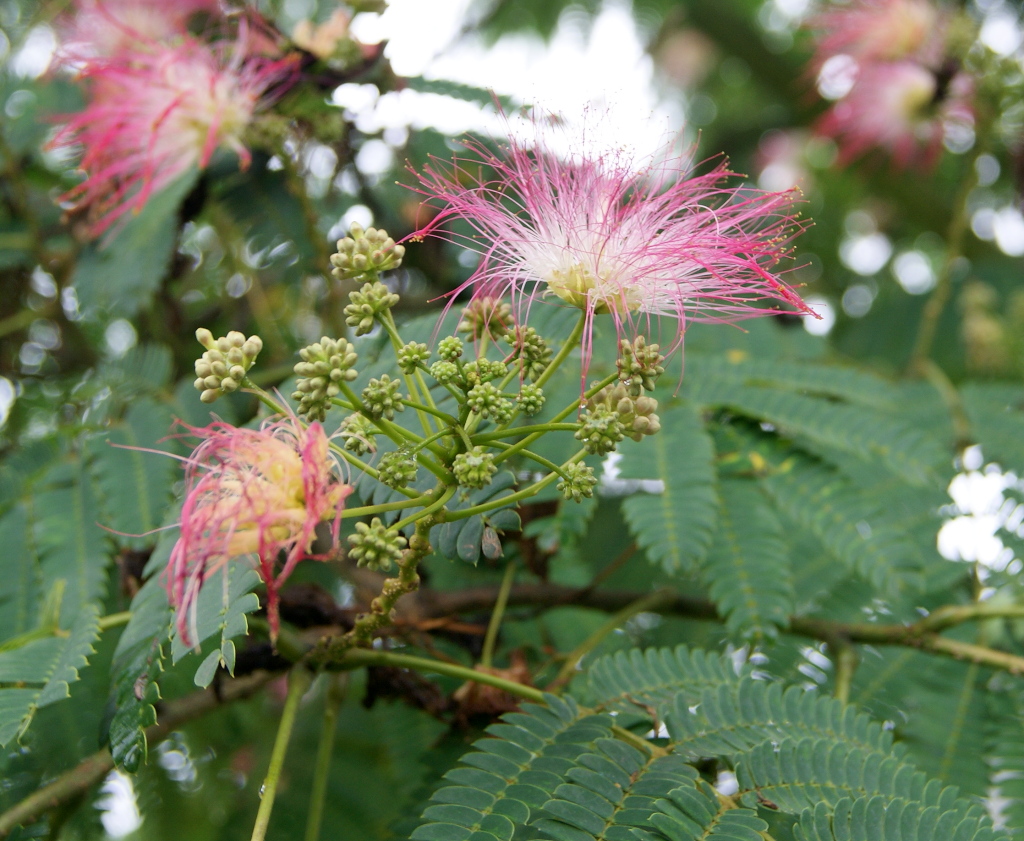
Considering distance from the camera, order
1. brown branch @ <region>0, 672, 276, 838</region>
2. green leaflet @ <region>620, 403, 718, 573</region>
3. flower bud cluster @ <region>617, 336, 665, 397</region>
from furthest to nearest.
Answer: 1. green leaflet @ <region>620, 403, 718, 573</region>
2. brown branch @ <region>0, 672, 276, 838</region>
3. flower bud cluster @ <region>617, 336, 665, 397</region>

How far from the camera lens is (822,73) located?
413cm

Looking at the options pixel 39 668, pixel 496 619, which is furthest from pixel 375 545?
pixel 496 619

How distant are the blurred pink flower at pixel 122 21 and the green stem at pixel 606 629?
2.11 meters

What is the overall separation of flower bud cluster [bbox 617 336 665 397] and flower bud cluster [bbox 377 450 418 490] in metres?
0.31

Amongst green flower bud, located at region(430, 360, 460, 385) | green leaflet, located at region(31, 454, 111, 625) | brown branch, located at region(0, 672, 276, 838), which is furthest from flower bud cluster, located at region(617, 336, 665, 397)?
green leaflet, located at region(31, 454, 111, 625)

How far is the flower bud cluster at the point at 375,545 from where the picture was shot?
1108mm

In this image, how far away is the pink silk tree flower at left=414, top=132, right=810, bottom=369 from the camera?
1.32 metres

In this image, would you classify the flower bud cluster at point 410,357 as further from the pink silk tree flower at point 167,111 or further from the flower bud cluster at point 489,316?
the pink silk tree flower at point 167,111

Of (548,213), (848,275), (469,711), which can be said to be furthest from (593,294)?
(848,275)

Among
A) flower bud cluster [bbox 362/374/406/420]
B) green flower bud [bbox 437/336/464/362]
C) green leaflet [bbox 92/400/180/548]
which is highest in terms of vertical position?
green flower bud [bbox 437/336/464/362]

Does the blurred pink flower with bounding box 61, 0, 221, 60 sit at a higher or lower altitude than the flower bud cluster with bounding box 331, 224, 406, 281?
lower

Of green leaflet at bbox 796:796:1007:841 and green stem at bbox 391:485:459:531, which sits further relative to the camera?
green leaflet at bbox 796:796:1007:841

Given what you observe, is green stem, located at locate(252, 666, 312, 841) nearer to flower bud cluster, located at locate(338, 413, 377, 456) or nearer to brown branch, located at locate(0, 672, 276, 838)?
brown branch, located at locate(0, 672, 276, 838)

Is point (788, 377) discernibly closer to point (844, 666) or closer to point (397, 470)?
point (844, 666)
